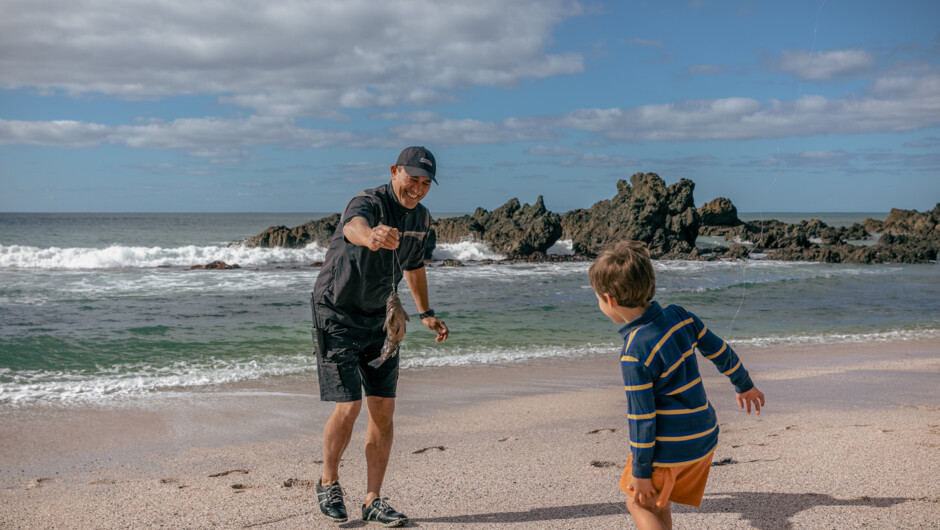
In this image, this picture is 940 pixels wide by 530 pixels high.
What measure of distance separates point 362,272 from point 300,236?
30.2 metres

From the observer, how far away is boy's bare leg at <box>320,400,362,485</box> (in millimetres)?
3820

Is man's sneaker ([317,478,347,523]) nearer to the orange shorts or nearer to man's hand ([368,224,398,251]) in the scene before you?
man's hand ([368,224,398,251])

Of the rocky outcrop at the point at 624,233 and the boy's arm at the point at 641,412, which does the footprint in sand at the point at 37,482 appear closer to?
the boy's arm at the point at 641,412

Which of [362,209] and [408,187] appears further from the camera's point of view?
[408,187]

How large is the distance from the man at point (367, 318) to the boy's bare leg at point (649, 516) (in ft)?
4.73

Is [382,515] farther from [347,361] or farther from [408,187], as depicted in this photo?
[408,187]

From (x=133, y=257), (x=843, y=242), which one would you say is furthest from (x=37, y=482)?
(x=843, y=242)

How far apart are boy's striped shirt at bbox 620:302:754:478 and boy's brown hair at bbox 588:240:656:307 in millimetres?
73

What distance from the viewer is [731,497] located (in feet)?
13.0

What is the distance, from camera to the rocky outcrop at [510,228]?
3200 centimetres

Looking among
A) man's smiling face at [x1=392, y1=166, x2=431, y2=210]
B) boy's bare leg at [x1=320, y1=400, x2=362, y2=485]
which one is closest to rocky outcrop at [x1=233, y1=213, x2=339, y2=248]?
boy's bare leg at [x1=320, y1=400, x2=362, y2=485]

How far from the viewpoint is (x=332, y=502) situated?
3.80m

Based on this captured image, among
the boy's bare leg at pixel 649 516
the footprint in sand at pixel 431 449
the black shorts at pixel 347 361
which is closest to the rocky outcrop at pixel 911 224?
the footprint in sand at pixel 431 449

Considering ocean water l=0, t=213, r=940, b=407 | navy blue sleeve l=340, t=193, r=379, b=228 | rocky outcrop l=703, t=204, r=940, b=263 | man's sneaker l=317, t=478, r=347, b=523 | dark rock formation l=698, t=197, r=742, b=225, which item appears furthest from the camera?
dark rock formation l=698, t=197, r=742, b=225
